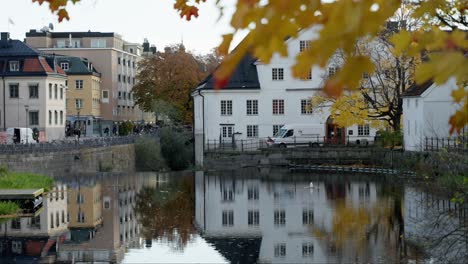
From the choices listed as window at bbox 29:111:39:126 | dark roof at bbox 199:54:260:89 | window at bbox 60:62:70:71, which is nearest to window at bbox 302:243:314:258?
dark roof at bbox 199:54:260:89

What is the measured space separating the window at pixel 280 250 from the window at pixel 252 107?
130 ft

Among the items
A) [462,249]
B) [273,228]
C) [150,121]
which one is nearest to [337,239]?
[273,228]

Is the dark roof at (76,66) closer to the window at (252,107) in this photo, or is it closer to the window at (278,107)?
the window at (252,107)

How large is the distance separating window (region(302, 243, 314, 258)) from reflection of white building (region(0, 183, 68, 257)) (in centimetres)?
625

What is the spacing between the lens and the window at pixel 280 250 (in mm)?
20014

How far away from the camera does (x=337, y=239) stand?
848 inches

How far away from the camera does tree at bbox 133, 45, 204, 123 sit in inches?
3034

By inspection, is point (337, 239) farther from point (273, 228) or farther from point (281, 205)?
point (281, 205)

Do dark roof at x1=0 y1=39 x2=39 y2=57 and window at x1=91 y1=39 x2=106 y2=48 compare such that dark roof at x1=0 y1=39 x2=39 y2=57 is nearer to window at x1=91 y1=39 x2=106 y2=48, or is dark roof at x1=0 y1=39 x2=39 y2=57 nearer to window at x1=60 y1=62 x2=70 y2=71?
window at x1=60 y1=62 x2=70 y2=71

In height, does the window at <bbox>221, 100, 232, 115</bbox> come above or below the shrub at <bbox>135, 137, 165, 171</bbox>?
above

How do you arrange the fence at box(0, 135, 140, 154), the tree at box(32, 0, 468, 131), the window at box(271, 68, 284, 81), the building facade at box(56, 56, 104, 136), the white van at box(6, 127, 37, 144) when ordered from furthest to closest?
the building facade at box(56, 56, 104, 136) < the window at box(271, 68, 284, 81) < the white van at box(6, 127, 37, 144) < the fence at box(0, 135, 140, 154) < the tree at box(32, 0, 468, 131)

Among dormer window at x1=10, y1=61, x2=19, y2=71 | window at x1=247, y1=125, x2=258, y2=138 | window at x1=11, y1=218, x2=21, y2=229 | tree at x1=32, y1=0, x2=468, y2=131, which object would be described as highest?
dormer window at x1=10, y1=61, x2=19, y2=71

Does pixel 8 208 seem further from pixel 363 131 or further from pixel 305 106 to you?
pixel 363 131

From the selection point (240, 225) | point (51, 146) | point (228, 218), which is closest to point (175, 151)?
point (51, 146)
